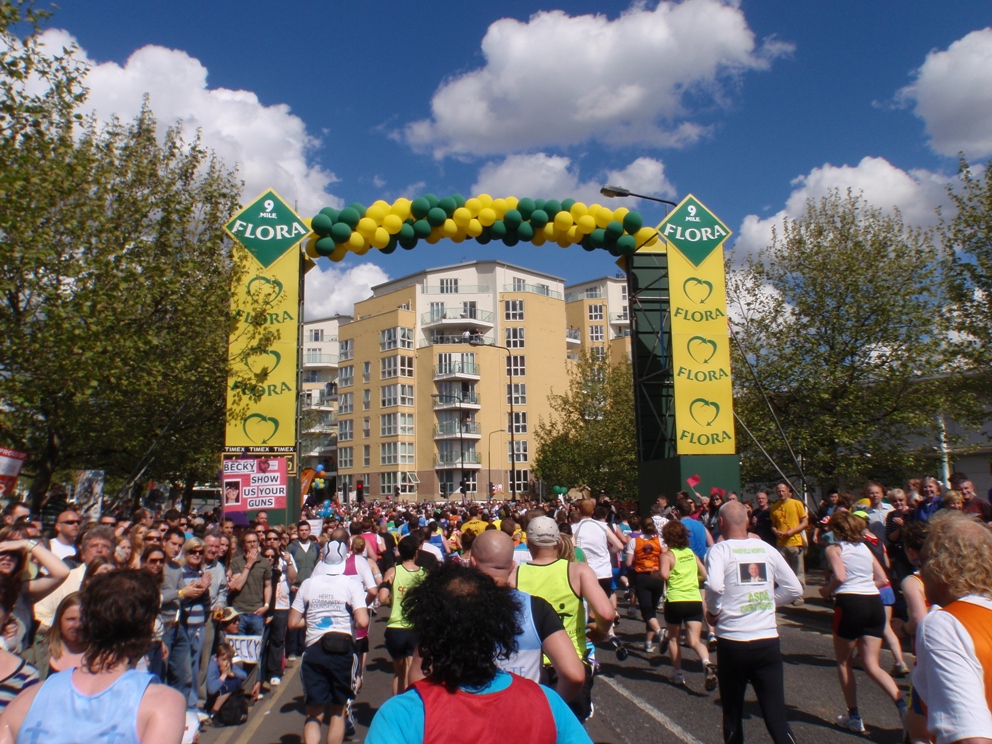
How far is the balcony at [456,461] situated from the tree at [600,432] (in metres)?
27.1

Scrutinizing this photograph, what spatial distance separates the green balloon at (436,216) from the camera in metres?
18.3

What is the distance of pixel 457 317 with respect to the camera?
7200cm

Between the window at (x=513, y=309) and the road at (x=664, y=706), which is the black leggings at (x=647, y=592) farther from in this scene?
the window at (x=513, y=309)

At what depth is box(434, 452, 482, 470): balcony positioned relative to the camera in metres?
69.4

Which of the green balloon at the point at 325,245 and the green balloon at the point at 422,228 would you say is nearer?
the green balloon at the point at 325,245

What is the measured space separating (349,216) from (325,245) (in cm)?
84

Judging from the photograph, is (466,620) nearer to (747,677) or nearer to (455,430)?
(747,677)

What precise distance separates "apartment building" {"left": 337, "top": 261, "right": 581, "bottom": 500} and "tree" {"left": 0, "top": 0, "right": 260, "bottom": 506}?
50277mm

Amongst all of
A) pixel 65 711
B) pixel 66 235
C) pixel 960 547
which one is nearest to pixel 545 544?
pixel 960 547

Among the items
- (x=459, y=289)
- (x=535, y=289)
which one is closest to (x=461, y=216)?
(x=459, y=289)

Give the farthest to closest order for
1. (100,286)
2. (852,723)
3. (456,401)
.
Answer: (456,401)
(100,286)
(852,723)

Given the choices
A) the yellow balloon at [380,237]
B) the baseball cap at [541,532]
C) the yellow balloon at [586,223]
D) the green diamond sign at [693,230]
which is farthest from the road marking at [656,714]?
the yellow balloon at [586,223]

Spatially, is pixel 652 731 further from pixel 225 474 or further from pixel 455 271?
pixel 455 271

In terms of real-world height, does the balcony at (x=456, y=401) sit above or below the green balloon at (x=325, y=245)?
above
